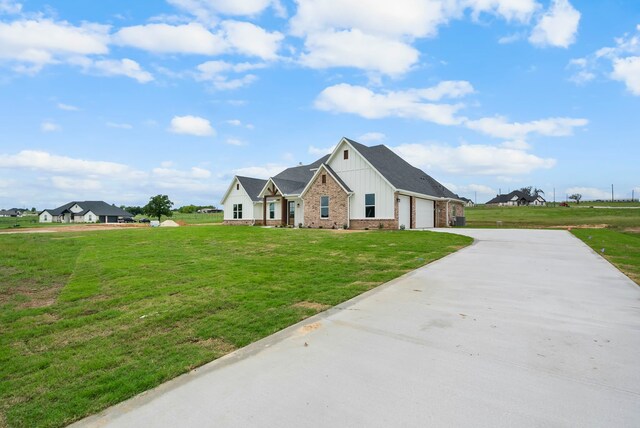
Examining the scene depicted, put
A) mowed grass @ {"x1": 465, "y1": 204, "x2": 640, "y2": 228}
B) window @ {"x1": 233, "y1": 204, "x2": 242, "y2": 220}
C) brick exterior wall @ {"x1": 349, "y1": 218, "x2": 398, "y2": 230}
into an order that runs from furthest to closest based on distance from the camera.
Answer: window @ {"x1": 233, "y1": 204, "x2": 242, "y2": 220}
mowed grass @ {"x1": 465, "y1": 204, "x2": 640, "y2": 228}
brick exterior wall @ {"x1": 349, "y1": 218, "x2": 398, "y2": 230}

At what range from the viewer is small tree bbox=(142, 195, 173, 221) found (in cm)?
5316

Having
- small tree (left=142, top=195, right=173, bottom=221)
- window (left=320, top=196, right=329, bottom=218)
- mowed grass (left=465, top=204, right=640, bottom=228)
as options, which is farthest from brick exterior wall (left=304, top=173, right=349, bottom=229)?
small tree (left=142, top=195, right=173, bottom=221)

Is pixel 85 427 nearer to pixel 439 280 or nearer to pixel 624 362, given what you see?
pixel 624 362

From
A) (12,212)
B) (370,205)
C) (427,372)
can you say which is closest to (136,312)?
(427,372)

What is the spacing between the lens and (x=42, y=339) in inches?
171

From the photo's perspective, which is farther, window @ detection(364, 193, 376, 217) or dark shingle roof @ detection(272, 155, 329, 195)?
dark shingle roof @ detection(272, 155, 329, 195)

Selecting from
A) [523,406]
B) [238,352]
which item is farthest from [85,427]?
[523,406]

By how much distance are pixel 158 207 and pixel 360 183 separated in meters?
41.1

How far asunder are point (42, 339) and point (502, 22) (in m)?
19.2

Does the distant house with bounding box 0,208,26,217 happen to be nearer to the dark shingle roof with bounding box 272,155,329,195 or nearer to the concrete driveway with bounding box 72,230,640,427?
the dark shingle roof with bounding box 272,155,329,195

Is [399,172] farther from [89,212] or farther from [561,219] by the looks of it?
[89,212]

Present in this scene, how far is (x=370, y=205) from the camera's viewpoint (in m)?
23.8

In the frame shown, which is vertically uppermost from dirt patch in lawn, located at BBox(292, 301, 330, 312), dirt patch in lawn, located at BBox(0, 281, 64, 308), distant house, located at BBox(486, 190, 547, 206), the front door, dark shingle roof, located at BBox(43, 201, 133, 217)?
distant house, located at BBox(486, 190, 547, 206)

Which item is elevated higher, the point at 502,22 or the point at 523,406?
the point at 502,22
